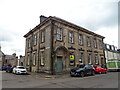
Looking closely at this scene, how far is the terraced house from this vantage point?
1663 centimetres

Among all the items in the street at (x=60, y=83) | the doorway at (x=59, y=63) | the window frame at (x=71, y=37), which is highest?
the window frame at (x=71, y=37)

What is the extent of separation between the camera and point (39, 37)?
2019 centimetres

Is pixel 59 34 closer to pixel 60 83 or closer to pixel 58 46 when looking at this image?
pixel 58 46

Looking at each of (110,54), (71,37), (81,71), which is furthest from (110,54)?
(81,71)

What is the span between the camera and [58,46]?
16.8m

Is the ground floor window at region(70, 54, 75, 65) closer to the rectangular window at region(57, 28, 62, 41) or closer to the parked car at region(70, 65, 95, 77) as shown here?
the rectangular window at region(57, 28, 62, 41)

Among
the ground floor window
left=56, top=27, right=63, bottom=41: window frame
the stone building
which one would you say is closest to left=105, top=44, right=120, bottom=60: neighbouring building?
the stone building

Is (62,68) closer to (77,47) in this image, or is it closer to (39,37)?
(77,47)

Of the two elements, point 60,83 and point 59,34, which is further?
point 59,34

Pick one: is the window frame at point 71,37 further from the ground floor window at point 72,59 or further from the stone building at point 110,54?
the stone building at point 110,54

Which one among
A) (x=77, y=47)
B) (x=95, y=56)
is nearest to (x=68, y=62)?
(x=77, y=47)

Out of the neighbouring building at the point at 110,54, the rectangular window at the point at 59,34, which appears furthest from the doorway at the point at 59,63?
the neighbouring building at the point at 110,54

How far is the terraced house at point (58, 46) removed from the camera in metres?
16.6

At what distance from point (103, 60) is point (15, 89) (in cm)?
2582
